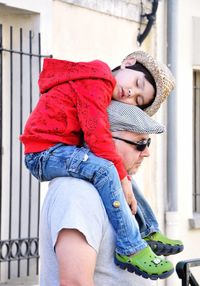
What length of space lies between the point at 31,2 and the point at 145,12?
6.12ft

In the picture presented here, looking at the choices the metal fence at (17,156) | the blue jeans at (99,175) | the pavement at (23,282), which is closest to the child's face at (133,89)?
the blue jeans at (99,175)

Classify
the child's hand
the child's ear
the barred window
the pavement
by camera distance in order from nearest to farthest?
1. the child's hand
2. the child's ear
3. the pavement
4. the barred window

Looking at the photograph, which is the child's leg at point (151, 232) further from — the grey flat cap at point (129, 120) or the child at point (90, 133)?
the grey flat cap at point (129, 120)

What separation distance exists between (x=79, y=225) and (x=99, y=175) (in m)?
0.25

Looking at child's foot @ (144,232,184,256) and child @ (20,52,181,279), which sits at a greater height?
child @ (20,52,181,279)

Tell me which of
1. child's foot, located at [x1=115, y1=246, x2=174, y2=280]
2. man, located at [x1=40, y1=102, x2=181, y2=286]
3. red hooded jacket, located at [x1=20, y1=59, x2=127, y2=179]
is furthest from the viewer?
red hooded jacket, located at [x1=20, y1=59, x2=127, y2=179]

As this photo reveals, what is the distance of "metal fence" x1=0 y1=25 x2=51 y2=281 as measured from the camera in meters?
7.43

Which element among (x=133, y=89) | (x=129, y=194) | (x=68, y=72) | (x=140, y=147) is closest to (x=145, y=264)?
(x=129, y=194)

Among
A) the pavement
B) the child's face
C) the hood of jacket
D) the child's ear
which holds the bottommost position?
the pavement

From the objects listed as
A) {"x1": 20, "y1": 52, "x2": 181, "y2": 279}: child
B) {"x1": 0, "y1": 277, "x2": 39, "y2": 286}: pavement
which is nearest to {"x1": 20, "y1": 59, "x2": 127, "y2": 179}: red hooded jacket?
{"x1": 20, "y1": 52, "x2": 181, "y2": 279}: child

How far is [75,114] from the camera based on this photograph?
3.31 meters

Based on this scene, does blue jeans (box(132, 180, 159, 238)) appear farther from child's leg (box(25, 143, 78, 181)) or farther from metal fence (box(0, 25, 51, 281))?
metal fence (box(0, 25, 51, 281))

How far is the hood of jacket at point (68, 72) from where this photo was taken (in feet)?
11.1

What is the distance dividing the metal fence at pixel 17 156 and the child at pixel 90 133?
3998 millimetres
